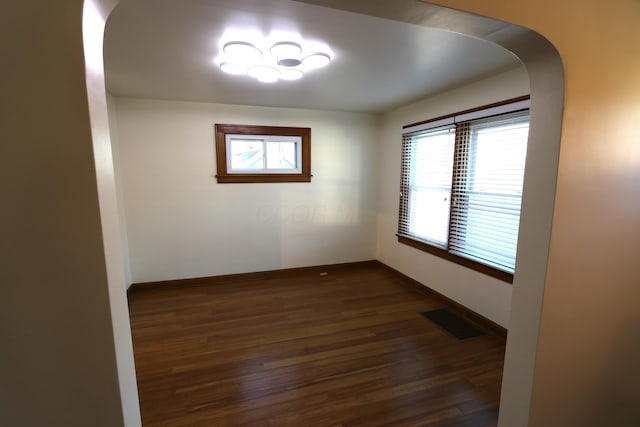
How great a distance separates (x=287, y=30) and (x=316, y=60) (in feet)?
1.25

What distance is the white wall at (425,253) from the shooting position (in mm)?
2459

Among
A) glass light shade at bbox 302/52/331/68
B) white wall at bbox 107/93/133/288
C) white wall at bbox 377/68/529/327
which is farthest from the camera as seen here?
white wall at bbox 107/93/133/288

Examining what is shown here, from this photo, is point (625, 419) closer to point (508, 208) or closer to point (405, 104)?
point (508, 208)

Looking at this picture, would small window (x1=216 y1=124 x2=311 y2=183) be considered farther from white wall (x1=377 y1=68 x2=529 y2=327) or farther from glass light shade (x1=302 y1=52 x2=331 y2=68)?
glass light shade (x1=302 y1=52 x2=331 y2=68)

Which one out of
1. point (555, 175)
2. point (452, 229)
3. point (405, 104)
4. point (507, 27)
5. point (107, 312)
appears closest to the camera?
point (107, 312)

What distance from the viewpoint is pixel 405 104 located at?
11.7 feet

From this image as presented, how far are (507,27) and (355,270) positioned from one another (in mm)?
3655

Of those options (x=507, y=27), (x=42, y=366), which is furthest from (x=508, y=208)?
(x=42, y=366)

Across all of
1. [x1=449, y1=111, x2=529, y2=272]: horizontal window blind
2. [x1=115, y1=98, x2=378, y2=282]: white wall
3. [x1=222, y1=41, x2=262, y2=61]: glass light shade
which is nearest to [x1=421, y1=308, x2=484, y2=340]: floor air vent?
[x1=449, y1=111, x2=529, y2=272]: horizontal window blind

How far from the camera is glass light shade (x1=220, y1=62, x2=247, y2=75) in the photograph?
85.6 inches

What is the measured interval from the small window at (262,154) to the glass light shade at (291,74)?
52.5 inches

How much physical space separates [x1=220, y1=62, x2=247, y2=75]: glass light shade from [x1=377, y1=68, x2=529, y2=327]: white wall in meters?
2.11

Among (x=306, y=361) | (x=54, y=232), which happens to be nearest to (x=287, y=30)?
(x=54, y=232)

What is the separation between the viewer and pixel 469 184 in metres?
2.76
